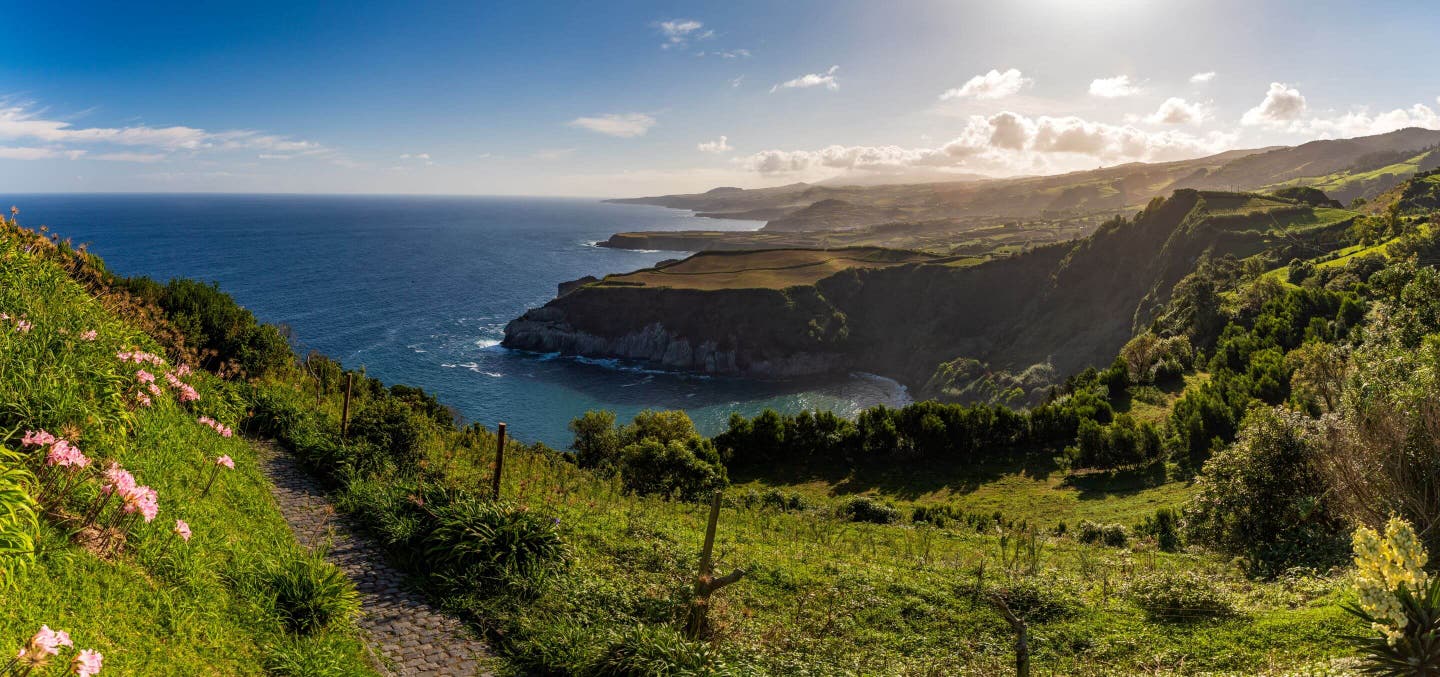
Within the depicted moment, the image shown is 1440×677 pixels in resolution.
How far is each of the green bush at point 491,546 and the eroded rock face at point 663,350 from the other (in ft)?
307

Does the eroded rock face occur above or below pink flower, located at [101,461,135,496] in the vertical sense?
below

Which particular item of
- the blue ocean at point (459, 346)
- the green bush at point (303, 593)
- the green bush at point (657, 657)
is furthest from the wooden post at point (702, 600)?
the blue ocean at point (459, 346)

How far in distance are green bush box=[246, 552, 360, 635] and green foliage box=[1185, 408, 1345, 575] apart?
20.6 metres

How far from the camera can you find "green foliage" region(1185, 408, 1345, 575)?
17.1 m

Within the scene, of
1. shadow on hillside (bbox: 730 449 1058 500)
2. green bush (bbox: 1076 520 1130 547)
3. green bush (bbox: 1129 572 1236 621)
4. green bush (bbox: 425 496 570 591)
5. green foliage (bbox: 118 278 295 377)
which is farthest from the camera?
shadow on hillside (bbox: 730 449 1058 500)

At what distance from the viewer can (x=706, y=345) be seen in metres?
110

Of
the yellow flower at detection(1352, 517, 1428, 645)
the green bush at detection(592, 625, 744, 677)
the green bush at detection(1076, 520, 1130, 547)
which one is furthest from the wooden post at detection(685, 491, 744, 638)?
the green bush at detection(1076, 520, 1130, 547)

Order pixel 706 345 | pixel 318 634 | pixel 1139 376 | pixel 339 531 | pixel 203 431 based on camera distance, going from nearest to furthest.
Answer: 1. pixel 318 634
2. pixel 339 531
3. pixel 203 431
4. pixel 1139 376
5. pixel 706 345

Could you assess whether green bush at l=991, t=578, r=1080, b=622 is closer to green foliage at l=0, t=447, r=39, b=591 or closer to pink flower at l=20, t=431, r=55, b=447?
green foliage at l=0, t=447, r=39, b=591

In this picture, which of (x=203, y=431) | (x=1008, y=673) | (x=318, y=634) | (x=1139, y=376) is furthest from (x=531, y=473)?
(x=1139, y=376)

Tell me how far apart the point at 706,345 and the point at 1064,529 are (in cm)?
8053

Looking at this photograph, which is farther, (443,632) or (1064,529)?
(1064,529)

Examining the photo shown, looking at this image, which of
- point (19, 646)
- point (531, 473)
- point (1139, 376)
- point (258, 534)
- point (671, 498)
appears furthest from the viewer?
point (1139, 376)

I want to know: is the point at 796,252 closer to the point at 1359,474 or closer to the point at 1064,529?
the point at 1064,529
